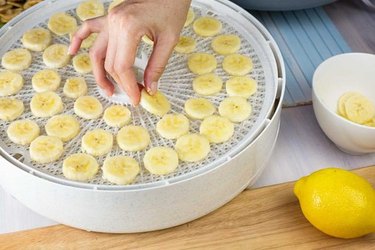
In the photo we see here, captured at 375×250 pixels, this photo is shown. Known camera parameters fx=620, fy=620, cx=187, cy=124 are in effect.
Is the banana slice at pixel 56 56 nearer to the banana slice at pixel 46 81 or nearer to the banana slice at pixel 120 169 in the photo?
the banana slice at pixel 46 81

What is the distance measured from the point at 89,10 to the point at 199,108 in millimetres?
309

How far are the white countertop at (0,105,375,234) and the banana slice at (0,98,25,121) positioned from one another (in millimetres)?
120

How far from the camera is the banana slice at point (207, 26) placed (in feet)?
3.52

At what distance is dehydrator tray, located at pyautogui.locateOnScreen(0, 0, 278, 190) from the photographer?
0.86 meters

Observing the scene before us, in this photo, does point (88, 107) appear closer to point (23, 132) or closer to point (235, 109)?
point (23, 132)

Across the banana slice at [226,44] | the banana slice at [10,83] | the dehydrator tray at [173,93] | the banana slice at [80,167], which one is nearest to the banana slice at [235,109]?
the dehydrator tray at [173,93]

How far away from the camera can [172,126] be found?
36.0 inches

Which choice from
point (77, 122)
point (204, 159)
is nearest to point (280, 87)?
point (204, 159)

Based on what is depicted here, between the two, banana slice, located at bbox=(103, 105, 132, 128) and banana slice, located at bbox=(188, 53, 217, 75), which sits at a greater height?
banana slice, located at bbox=(103, 105, 132, 128)

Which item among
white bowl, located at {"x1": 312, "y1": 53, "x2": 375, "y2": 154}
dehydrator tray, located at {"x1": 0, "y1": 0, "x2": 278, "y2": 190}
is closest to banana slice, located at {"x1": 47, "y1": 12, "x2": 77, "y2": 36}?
dehydrator tray, located at {"x1": 0, "y1": 0, "x2": 278, "y2": 190}

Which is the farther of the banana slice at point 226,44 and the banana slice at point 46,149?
the banana slice at point 226,44

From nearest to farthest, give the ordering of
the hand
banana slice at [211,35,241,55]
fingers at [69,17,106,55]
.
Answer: the hand, fingers at [69,17,106,55], banana slice at [211,35,241,55]

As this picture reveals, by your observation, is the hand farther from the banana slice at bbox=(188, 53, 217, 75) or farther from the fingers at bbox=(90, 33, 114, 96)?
the banana slice at bbox=(188, 53, 217, 75)

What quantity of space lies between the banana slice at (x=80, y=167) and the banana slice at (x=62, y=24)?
288 millimetres
